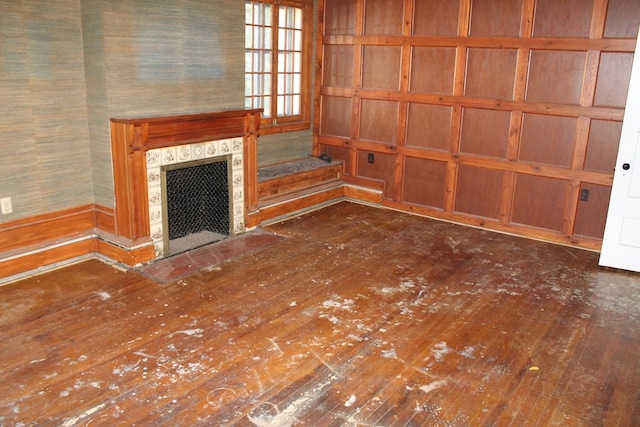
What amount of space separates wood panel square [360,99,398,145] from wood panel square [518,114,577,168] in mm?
1497

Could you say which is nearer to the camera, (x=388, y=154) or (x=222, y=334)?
(x=222, y=334)

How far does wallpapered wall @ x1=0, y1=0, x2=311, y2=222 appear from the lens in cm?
412

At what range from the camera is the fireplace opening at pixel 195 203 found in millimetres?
4891

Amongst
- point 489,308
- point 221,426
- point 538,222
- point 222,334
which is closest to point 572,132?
point 538,222

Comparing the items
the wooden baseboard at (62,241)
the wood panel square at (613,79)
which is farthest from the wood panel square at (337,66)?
the wooden baseboard at (62,241)

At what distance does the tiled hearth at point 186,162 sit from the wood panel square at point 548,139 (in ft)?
9.47

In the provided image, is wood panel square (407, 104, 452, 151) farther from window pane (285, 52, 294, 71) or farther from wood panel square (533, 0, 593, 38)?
window pane (285, 52, 294, 71)

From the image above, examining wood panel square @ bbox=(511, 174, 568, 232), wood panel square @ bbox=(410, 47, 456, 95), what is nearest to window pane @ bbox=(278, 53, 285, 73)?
wood panel square @ bbox=(410, 47, 456, 95)

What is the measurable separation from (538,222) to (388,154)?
6.13 ft

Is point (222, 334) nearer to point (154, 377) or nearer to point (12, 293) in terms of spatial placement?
point (154, 377)

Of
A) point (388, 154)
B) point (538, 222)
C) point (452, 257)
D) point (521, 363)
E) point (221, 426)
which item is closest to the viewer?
point (221, 426)

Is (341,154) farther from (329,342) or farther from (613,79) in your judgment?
(329,342)

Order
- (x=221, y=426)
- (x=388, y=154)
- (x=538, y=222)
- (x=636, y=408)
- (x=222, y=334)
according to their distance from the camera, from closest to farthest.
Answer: (x=221, y=426) < (x=636, y=408) < (x=222, y=334) < (x=538, y=222) < (x=388, y=154)

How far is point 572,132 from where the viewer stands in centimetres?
534
